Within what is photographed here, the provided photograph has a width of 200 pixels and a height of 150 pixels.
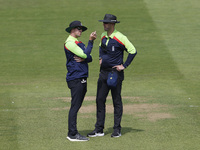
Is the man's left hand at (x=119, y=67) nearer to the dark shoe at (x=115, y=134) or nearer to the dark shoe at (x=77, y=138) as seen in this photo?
the dark shoe at (x=115, y=134)

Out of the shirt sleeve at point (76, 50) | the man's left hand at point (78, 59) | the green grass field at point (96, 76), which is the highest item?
the shirt sleeve at point (76, 50)

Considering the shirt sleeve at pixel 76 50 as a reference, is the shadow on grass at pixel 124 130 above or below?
below

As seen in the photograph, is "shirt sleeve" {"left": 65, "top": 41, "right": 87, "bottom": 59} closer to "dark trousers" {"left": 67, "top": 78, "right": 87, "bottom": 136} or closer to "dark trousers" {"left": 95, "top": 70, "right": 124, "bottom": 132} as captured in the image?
"dark trousers" {"left": 67, "top": 78, "right": 87, "bottom": 136}

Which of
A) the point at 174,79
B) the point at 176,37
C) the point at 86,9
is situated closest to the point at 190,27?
the point at 176,37

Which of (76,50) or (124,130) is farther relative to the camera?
(124,130)

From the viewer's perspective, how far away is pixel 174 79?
15812 millimetres

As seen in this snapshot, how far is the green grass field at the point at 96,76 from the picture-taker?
986 cm

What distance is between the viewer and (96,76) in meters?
16.5

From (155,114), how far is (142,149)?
8.82 feet

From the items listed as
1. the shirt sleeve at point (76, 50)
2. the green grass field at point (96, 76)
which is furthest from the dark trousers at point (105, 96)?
the shirt sleeve at point (76, 50)

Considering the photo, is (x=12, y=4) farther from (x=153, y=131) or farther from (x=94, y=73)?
(x=153, y=131)

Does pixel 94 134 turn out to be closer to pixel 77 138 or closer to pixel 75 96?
pixel 77 138

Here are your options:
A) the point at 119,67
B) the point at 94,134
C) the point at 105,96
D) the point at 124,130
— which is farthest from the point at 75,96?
the point at 124,130

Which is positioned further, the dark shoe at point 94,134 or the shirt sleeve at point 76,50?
the dark shoe at point 94,134
